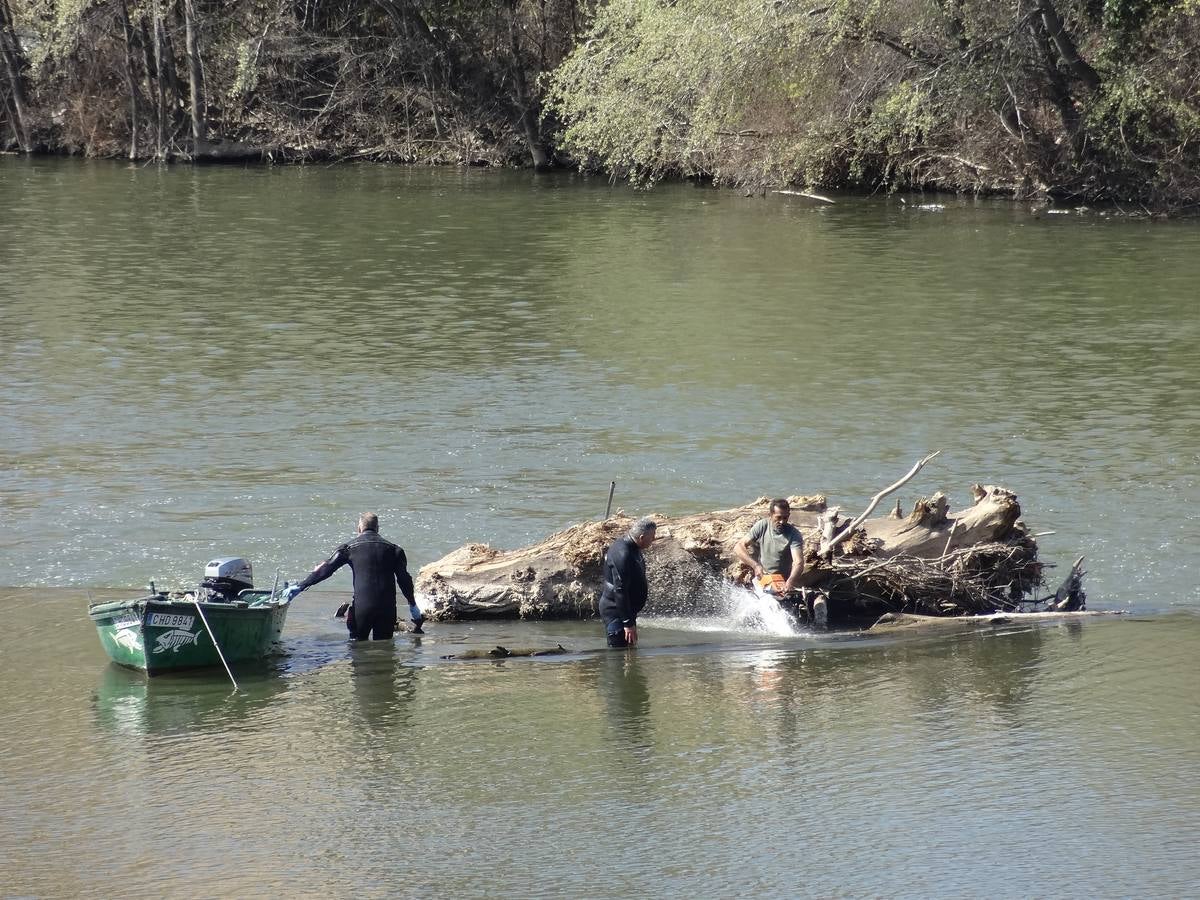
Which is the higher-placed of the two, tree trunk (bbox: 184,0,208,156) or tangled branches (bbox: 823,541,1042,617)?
tree trunk (bbox: 184,0,208,156)

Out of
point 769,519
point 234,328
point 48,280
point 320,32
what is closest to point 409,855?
point 769,519

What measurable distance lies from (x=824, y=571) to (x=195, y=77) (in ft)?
149

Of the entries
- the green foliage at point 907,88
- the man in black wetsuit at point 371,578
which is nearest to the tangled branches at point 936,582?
the man in black wetsuit at point 371,578

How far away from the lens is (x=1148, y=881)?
9016 millimetres

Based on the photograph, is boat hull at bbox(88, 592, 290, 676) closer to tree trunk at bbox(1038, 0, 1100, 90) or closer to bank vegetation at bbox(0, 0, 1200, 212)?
bank vegetation at bbox(0, 0, 1200, 212)

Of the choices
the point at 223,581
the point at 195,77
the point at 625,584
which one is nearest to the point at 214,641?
the point at 223,581

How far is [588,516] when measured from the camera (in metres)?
17.9

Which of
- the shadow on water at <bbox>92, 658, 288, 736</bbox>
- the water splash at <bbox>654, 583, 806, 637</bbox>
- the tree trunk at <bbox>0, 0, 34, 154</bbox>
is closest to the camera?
the shadow on water at <bbox>92, 658, 288, 736</bbox>

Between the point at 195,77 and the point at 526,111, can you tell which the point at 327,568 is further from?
the point at 195,77

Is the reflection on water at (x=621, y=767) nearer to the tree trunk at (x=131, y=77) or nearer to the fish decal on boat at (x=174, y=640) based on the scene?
the fish decal on boat at (x=174, y=640)

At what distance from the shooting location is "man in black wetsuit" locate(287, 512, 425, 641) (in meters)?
13.4

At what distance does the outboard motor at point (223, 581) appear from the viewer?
1314cm

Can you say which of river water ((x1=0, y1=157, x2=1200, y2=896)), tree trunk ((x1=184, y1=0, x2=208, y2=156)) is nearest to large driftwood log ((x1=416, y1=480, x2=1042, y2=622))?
river water ((x1=0, y1=157, x2=1200, y2=896))

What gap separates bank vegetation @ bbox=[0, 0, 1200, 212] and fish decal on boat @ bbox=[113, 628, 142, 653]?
28.2 m
